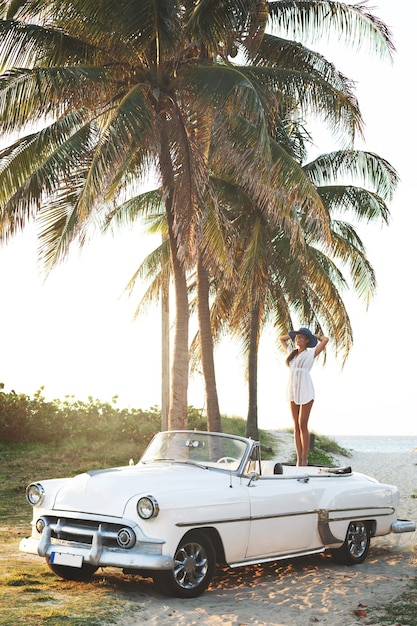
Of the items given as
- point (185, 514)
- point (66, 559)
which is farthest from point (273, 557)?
point (66, 559)

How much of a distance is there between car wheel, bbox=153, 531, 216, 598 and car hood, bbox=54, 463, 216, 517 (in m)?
0.55

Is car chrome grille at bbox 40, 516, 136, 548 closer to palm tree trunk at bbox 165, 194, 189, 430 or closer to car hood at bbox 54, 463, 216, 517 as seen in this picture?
car hood at bbox 54, 463, 216, 517

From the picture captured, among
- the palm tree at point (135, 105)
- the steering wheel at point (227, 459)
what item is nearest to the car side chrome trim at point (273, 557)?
the steering wheel at point (227, 459)

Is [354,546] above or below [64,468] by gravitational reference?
below

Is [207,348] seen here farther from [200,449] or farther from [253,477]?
[253,477]

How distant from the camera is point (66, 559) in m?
8.15

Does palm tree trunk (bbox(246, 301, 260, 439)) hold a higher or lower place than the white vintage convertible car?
higher

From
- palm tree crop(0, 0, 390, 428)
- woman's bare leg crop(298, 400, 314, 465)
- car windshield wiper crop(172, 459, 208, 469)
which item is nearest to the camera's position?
car windshield wiper crop(172, 459, 208, 469)

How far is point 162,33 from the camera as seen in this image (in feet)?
51.3

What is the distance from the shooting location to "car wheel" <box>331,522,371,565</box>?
34.5 ft

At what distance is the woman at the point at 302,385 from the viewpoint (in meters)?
12.5

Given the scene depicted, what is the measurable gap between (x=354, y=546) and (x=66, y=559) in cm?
415

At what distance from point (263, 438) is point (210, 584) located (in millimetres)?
21406

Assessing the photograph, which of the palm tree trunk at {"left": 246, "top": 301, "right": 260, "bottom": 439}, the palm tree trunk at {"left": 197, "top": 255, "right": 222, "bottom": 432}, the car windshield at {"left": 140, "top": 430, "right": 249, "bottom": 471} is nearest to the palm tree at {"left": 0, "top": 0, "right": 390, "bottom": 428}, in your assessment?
the palm tree trunk at {"left": 197, "top": 255, "right": 222, "bottom": 432}
